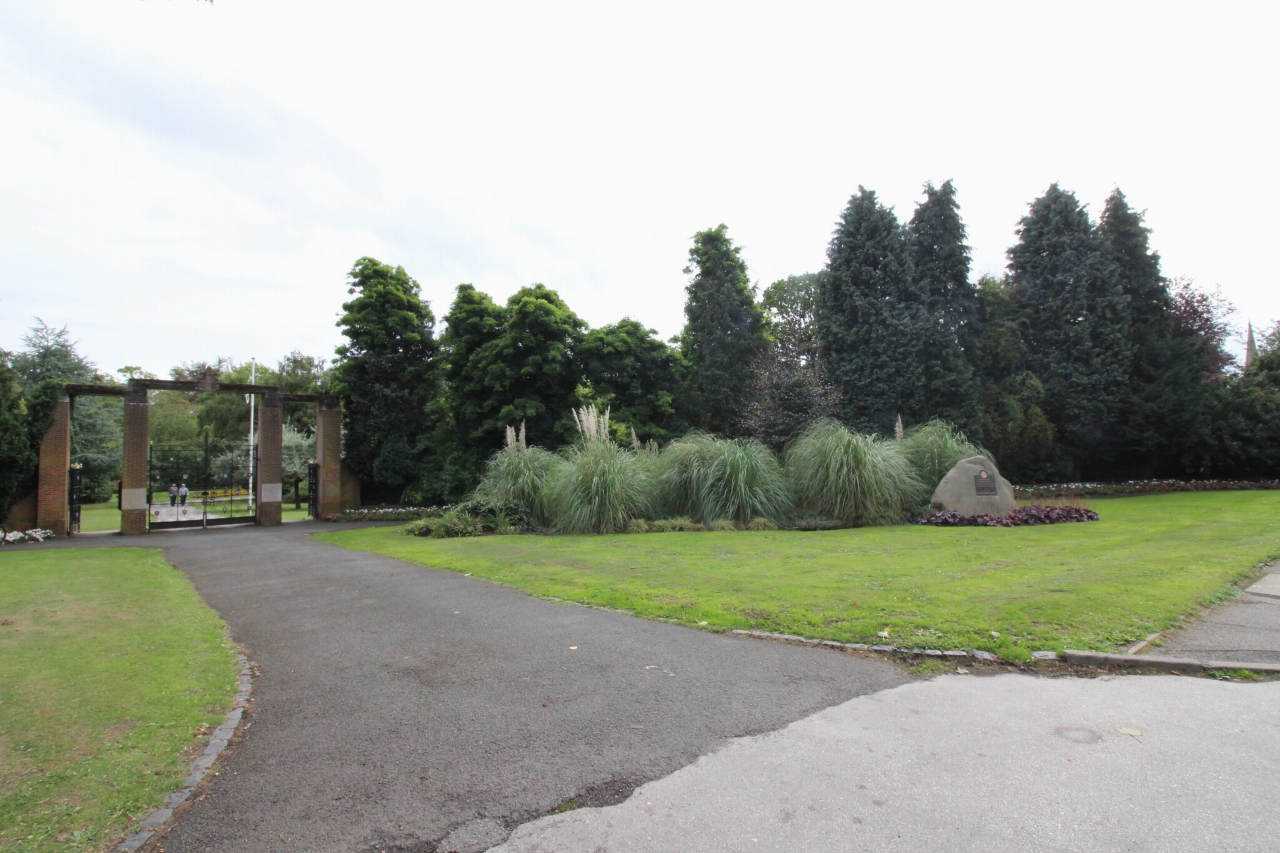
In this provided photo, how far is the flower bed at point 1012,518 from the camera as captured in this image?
46.0 ft

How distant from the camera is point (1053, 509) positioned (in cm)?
1537

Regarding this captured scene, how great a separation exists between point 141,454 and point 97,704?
17863 mm

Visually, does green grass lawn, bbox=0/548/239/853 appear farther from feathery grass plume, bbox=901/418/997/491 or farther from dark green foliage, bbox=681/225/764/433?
dark green foliage, bbox=681/225/764/433

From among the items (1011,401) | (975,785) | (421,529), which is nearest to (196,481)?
(421,529)

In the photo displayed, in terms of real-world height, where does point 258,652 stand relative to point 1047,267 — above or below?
below

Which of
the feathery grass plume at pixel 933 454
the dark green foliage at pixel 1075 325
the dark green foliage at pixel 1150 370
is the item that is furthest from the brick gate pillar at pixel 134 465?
the dark green foliage at pixel 1150 370

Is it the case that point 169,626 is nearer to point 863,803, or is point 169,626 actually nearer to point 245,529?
point 863,803

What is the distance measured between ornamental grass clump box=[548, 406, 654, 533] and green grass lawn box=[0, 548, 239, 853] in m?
7.05

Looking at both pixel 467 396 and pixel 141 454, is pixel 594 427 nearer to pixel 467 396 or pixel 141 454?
pixel 467 396

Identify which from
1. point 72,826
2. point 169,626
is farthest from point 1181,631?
point 169,626

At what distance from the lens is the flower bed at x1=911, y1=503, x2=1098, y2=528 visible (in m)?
14.0

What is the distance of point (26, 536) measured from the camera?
1681 cm

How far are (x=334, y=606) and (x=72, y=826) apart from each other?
15.5 feet

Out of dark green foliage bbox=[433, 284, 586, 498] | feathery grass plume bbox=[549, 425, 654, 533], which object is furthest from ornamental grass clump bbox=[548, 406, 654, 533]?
dark green foliage bbox=[433, 284, 586, 498]
